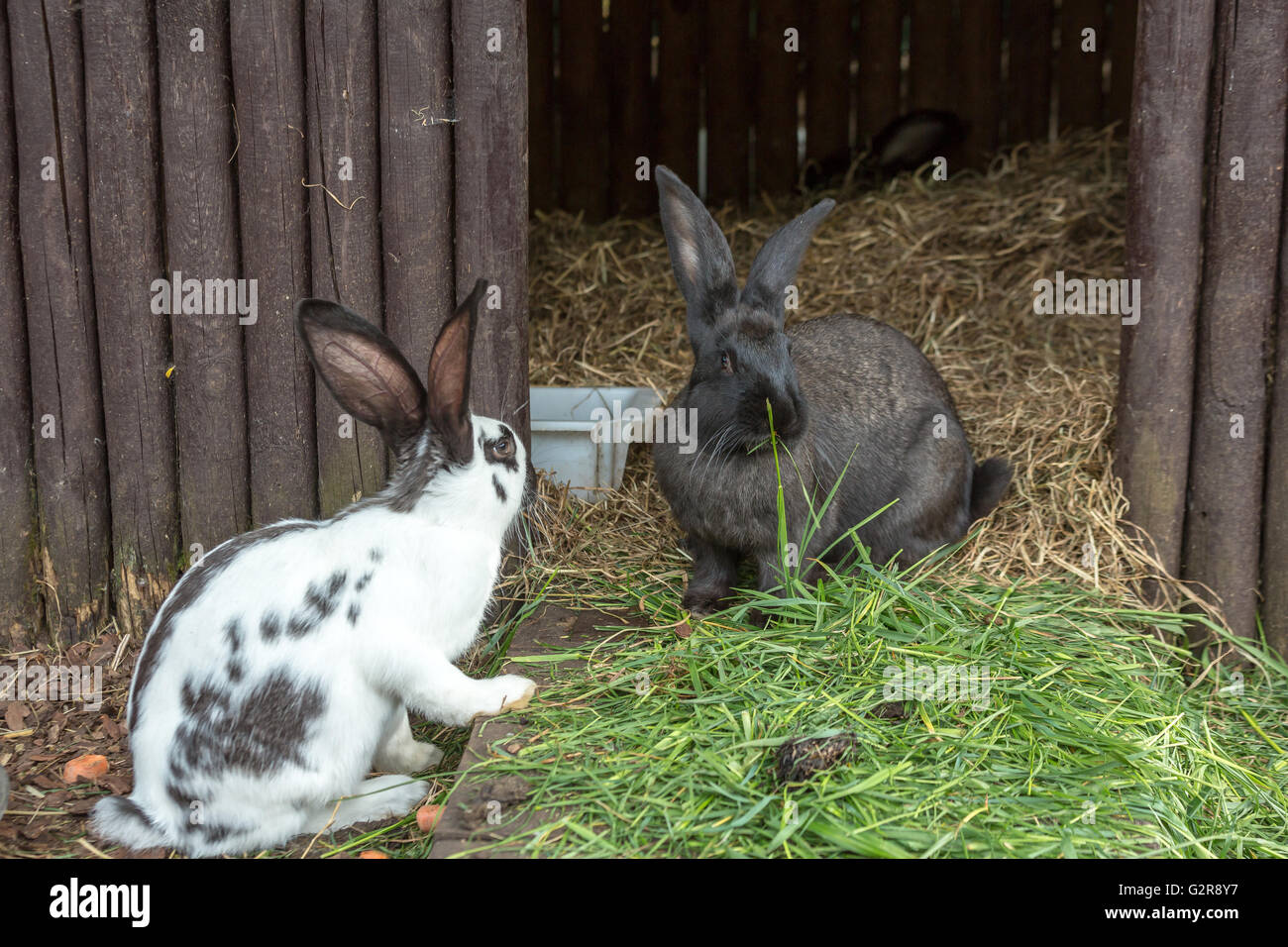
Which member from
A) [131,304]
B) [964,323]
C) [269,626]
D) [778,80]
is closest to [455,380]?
[269,626]

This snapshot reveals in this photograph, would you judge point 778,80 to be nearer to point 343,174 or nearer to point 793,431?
point 343,174

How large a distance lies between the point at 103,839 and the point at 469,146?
7.85 feet

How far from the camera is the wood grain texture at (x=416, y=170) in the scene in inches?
149

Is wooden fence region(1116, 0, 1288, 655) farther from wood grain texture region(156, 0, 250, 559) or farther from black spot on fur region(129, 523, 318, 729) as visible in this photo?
wood grain texture region(156, 0, 250, 559)

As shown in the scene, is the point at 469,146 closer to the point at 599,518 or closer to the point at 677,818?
the point at 599,518

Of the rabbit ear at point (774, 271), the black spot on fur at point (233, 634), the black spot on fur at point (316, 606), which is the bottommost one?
the black spot on fur at point (233, 634)

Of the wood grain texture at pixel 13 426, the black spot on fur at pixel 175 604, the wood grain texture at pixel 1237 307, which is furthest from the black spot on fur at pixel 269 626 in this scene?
the wood grain texture at pixel 1237 307

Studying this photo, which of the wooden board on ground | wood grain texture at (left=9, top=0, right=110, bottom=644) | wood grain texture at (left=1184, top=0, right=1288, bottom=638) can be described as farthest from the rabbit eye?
wood grain texture at (left=1184, top=0, right=1288, bottom=638)

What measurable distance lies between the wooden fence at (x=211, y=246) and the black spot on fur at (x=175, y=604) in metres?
0.93

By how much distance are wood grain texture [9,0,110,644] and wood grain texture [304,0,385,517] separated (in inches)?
30.9

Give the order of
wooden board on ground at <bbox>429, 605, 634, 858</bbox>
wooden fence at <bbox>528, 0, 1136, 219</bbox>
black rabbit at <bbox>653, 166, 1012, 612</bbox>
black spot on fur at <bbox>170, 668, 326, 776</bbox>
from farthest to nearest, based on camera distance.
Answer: wooden fence at <bbox>528, 0, 1136, 219</bbox> < black rabbit at <bbox>653, 166, 1012, 612</bbox> < black spot on fur at <bbox>170, 668, 326, 776</bbox> < wooden board on ground at <bbox>429, 605, 634, 858</bbox>

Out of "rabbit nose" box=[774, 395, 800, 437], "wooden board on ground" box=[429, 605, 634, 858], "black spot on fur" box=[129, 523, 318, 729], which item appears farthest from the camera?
"rabbit nose" box=[774, 395, 800, 437]

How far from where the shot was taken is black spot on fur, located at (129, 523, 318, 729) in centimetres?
302

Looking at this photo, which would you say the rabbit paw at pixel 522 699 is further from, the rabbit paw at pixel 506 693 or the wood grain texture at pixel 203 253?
the wood grain texture at pixel 203 253
